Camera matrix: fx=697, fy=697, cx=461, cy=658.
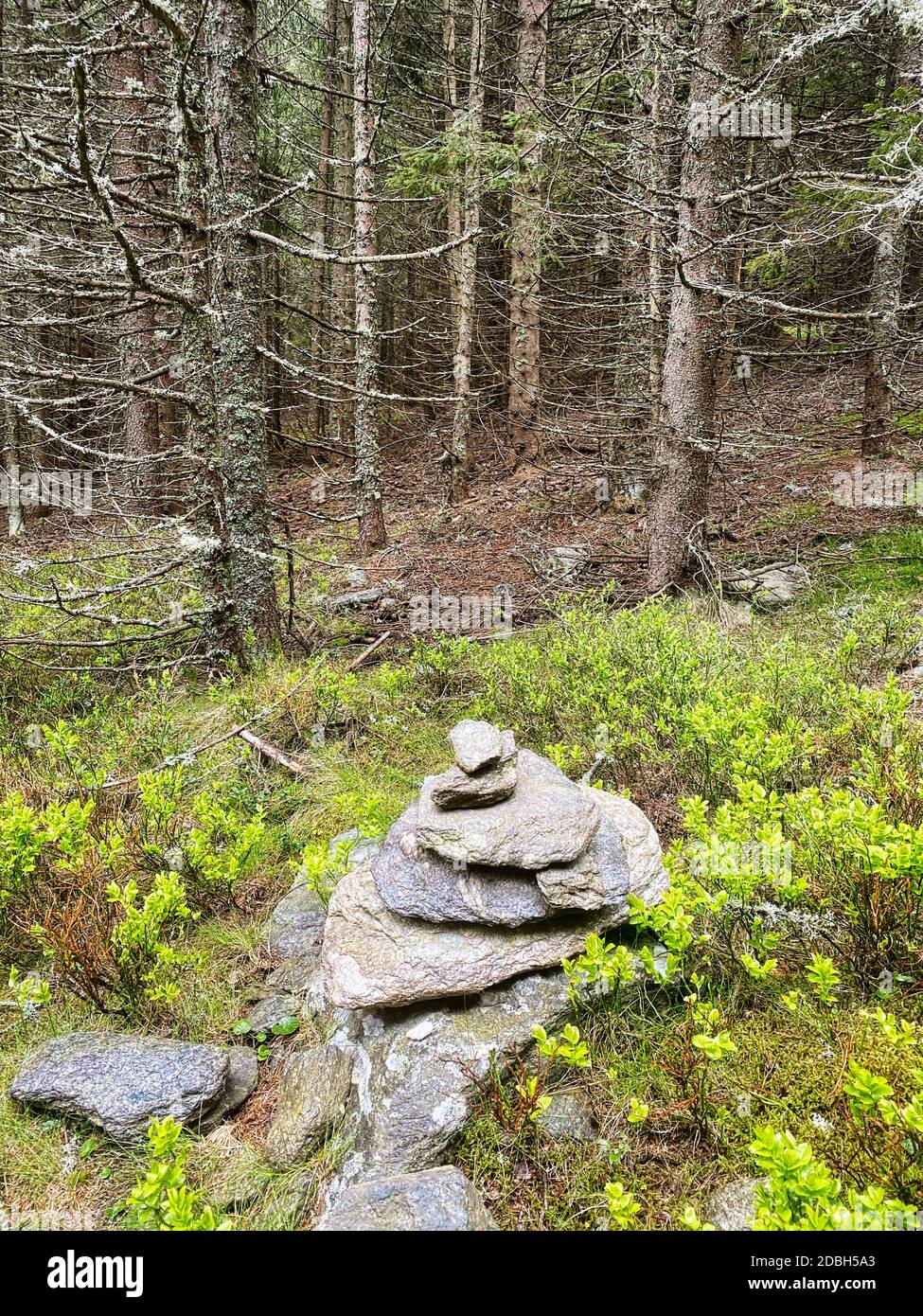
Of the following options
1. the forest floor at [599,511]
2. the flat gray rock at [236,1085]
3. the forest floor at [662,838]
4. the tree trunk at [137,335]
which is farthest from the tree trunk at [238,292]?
the flat gray rock at [236,1085]

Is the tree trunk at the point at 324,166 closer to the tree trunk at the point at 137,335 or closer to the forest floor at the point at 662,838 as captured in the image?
the tree trunk at the point at 137,335

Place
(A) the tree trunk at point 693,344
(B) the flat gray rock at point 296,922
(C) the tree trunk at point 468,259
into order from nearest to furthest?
(B) the flat gray rock at point 296,922, (A) the tree trunk at point 693,344, (C) the tree trunk at point 468,259

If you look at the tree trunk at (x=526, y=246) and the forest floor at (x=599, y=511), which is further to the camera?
the tree trunk at (x=526, y=246)

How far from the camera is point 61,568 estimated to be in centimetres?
1037

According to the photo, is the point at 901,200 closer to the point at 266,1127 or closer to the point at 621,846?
the point at 621,846

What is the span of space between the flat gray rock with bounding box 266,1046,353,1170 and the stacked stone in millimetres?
259

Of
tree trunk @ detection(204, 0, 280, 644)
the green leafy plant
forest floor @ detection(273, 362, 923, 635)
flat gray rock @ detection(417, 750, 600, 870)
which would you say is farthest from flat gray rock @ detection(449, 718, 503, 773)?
forest floor @ detection(273, 362, 923, 635)

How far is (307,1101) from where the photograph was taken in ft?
8.69

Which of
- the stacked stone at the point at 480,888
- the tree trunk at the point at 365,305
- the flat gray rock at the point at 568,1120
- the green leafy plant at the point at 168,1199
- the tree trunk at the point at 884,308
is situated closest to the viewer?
the green leafy plant at the point at 168,1199

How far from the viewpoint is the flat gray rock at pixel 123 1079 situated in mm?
2504

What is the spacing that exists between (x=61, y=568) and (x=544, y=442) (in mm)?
9504

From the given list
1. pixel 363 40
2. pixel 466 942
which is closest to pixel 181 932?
pixel 466 942

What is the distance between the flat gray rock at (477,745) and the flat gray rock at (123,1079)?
5.01 ft

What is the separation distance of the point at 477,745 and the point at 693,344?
6.01 meters
